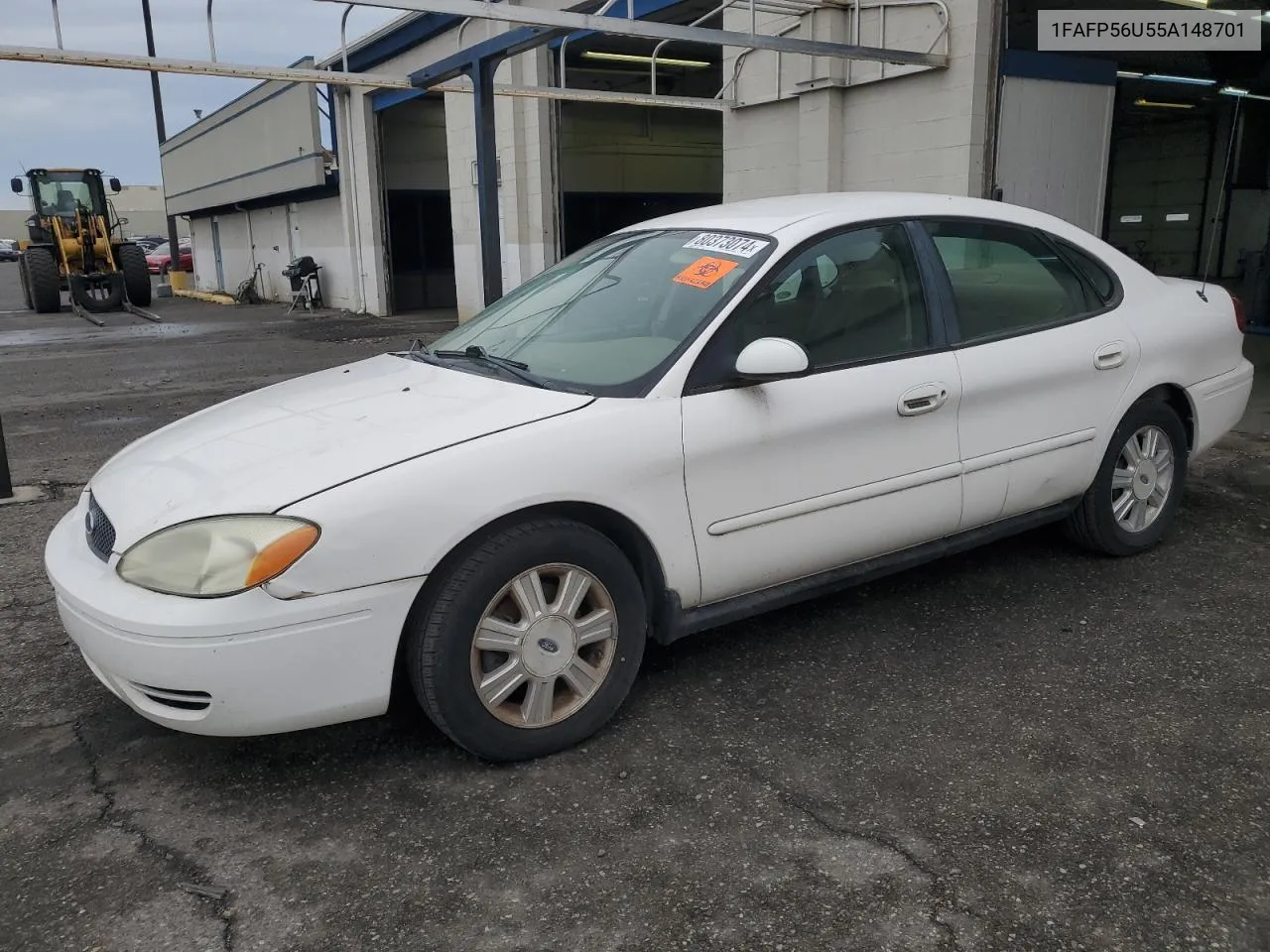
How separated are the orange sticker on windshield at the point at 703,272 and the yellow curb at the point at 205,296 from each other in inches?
1007

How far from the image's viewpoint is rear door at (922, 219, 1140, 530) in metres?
3.77

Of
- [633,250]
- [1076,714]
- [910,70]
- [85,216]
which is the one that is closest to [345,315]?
[85,216]

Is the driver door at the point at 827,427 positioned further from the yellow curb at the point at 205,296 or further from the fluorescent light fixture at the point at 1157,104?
the yellow curb at the point at 205,296

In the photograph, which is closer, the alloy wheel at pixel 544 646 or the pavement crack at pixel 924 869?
the pavement crack at pixel 924 869

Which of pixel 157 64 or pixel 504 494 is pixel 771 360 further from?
pixel 157 64

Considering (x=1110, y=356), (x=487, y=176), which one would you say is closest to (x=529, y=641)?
(x=1110, y=356)

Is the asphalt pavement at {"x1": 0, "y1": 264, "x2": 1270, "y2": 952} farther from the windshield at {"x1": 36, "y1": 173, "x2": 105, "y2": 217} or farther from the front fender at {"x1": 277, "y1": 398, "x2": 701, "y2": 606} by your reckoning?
the windshield at {"x1": 36, "y1": 173, "x2": 105, "y2": 217}

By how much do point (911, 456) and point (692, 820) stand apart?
153 centimetres

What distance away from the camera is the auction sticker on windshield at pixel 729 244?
347cm

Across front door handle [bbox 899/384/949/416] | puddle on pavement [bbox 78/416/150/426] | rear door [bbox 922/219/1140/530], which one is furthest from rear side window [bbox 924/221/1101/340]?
puddle on pavement [bbox 78/416/150/426]

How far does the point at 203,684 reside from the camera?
2.60 metres

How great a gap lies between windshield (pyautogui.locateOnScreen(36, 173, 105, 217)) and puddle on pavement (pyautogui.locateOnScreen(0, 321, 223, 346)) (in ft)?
18.2

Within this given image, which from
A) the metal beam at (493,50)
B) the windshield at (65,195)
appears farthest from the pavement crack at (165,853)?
the windshield at (65,195)

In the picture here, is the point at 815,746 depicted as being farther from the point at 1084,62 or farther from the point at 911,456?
the point at 1084,62
